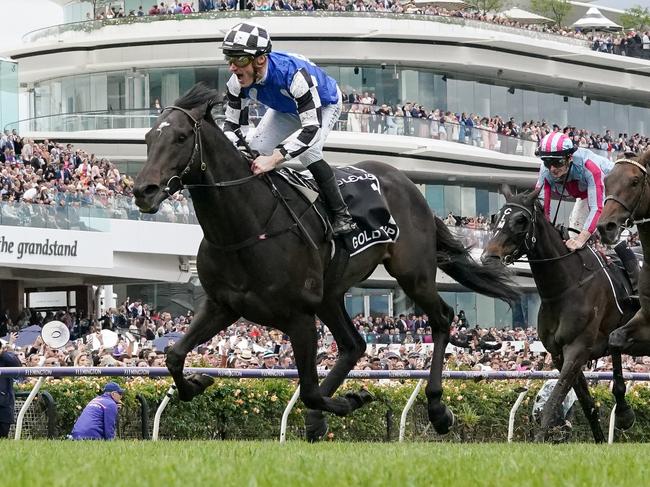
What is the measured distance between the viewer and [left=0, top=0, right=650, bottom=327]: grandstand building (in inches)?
1490

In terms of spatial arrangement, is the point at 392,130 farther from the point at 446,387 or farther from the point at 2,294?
the point at 446,387

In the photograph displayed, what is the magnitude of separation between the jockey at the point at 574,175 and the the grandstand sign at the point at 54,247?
15058 mm

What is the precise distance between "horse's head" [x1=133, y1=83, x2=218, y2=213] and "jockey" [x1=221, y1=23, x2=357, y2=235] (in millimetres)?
321

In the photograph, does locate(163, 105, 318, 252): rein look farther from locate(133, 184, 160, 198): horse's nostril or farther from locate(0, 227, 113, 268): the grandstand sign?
locate(0, 227, 113, 268): the grandstand sign

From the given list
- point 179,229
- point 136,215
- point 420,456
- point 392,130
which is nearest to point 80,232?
point 136,215

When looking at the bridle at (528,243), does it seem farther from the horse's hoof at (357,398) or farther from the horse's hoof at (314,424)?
the horse's hoof at (314,424)

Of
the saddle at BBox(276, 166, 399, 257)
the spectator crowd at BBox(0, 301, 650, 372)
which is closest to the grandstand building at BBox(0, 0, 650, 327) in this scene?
the spectator crowd at BBox(0, 301, 650, 372)

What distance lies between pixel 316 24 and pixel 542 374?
28.5 m

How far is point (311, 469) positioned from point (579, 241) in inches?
233

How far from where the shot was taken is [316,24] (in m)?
39.9

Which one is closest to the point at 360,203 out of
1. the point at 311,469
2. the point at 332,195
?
the point at 332,195

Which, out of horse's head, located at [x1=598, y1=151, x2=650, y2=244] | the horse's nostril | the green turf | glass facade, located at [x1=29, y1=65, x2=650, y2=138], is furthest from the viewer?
glass facade, located at [x1=29, y1=65, x2=650, y2=138]

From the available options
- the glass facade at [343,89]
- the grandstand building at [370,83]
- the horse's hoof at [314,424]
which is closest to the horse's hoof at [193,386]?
the horse's hoof at [314,424]

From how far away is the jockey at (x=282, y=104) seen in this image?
771 centimetres
